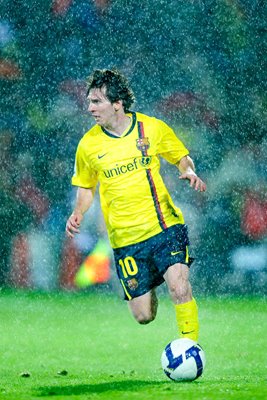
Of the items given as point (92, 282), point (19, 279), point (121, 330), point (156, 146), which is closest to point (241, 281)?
point (92, 282)

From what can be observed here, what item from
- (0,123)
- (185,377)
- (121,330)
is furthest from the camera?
(0,123)

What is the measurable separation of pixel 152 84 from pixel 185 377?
8298 mm

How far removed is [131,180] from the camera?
6594 millimetres

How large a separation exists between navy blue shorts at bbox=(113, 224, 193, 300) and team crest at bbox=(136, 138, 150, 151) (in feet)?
1.69

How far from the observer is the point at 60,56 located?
14344 mm

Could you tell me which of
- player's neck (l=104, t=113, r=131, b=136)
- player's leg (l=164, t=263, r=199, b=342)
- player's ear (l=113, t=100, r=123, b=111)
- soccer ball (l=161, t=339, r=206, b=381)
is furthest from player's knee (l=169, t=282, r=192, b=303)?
player's ear (l=113, t=100, r=123, b=111)

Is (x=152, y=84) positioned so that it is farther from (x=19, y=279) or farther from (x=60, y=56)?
(x=19, y=279)

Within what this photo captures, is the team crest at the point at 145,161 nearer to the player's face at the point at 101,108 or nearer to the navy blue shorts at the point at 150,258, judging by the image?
the player's face at the point at 101,108

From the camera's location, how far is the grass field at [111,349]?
593 cm

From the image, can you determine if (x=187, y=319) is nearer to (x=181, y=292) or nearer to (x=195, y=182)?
(x=181, y=292)

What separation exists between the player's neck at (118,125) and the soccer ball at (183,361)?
1363mm

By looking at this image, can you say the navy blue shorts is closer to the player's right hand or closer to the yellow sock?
the yellow sock

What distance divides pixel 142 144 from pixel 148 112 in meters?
7.43

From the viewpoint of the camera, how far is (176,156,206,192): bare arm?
6375 millimetres
